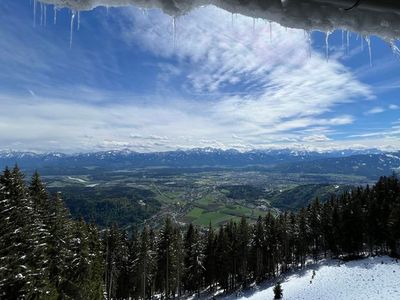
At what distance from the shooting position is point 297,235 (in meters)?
66.6

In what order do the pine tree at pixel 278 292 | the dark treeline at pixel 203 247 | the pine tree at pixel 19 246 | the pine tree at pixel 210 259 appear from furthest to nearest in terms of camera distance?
the pine tree at pixel 210 259 → the pine tree at pixel 278 292 → the dark treeline at pixel 203 247 → the pine tree at pixel 19 246

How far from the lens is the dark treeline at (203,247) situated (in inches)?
1268

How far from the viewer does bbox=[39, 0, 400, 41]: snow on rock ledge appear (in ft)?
6.84

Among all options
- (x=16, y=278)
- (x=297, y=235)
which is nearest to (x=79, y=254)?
(x=16, y=278)

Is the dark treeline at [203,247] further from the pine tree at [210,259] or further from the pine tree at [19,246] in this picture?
the pine tree at [19,246]

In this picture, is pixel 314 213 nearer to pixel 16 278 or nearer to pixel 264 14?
pixel 16 278

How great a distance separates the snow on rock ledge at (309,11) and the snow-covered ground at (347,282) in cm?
3502

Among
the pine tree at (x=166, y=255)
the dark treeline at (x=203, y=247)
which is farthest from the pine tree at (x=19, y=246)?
the pine tree at (x=166, y=255)

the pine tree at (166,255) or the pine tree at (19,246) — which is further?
the pine tree at (166,255)

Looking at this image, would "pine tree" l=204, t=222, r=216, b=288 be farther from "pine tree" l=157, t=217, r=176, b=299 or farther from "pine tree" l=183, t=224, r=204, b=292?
"pine tree" l=157, t=217, r=176, b=299

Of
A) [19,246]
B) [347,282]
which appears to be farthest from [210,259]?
[19,246]

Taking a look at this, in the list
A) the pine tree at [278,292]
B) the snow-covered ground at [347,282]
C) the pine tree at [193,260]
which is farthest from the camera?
the pine tree at [193,260]

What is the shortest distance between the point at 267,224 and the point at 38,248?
48679 millimetres

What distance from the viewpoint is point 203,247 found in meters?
64.6
